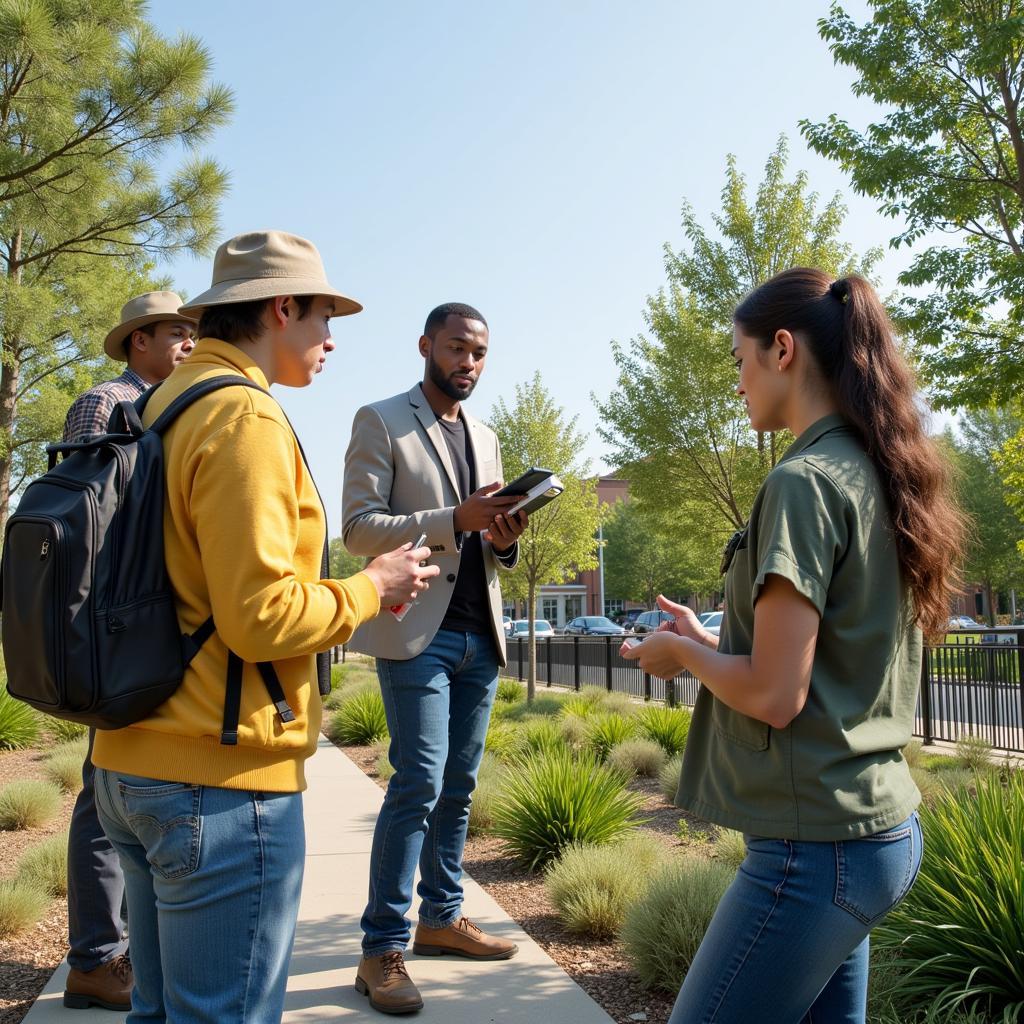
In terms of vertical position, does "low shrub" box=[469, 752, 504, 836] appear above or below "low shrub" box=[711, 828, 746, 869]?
below

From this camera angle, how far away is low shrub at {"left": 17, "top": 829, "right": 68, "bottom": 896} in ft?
16.3

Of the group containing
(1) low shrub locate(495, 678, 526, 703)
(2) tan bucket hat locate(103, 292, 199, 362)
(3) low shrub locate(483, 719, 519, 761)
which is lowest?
(1) low shrub locate(495, 678, 526, 703)

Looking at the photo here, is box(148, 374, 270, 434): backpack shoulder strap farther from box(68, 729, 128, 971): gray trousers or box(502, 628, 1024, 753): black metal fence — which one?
box(502, 628, 1024, 753): black metal fence

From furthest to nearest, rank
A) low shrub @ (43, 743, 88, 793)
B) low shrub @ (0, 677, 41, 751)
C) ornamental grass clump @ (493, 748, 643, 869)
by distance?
low shrub @ (0, 677, 41, 751) < low shrub @ (43, 743, 88, 793) < ornamental grass clump @ (493, 748, 643, 869)

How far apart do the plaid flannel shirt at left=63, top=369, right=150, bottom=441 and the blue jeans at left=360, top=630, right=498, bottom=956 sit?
131cm

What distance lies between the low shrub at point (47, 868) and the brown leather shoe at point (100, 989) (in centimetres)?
154

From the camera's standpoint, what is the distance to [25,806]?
669 centimetres

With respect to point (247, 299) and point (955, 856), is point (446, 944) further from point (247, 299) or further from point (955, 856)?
point (247, 299)

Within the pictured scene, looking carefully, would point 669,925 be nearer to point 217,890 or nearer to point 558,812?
point 558,812

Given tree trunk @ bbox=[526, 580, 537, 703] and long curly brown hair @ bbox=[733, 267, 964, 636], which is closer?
long curly brown hair @ bbox=[733, 267, 964, 636]

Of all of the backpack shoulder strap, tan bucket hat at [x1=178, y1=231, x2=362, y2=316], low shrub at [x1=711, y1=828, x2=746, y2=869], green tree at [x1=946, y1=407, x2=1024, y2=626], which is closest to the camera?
the backpack shoulder strap

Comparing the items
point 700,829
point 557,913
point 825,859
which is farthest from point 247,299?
point 700,829

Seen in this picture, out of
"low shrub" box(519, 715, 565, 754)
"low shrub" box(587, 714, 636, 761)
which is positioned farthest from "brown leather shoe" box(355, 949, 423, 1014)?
"low shrub" box(587, 714, 636, 761)

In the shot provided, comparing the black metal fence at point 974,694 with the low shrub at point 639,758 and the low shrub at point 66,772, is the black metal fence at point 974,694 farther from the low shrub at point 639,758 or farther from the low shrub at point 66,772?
the low shrub at point 66,772
